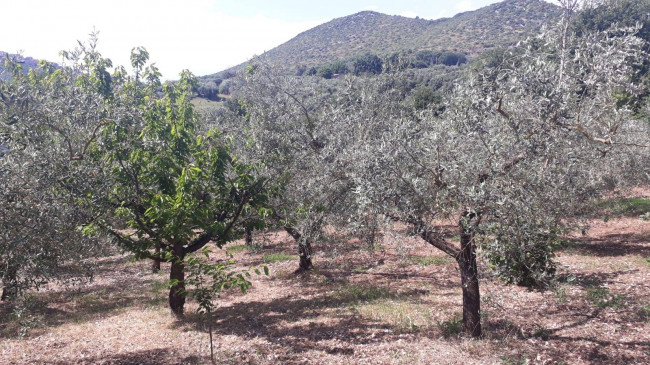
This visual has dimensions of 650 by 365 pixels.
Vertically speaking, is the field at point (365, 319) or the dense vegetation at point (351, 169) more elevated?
the dense vegetation at point (351, 169)

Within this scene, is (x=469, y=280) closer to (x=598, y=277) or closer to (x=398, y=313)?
(x=398, y=313)

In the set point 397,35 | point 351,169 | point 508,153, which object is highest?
point 397,35

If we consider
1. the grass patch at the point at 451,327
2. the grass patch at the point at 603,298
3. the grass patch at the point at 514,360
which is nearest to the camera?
the grass patch at the point at 514,360

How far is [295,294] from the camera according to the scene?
12938mm

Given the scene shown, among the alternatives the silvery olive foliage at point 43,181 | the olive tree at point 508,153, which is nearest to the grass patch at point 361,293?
the olive tree at point 508,153

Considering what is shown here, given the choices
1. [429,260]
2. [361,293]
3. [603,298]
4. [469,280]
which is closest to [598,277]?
[603,298]

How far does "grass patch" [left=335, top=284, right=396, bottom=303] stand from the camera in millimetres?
11734

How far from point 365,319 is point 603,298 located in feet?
19.6

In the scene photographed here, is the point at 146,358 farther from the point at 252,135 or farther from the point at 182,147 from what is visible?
the point at 252,135

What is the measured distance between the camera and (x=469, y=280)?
778 cm

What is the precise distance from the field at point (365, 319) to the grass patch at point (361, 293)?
0.06 metres

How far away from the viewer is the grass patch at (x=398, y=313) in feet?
30.8

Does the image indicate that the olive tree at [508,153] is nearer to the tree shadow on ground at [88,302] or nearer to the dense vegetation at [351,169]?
the dense vegetation at [351,169]

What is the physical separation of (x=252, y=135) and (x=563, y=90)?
952 centimetres
